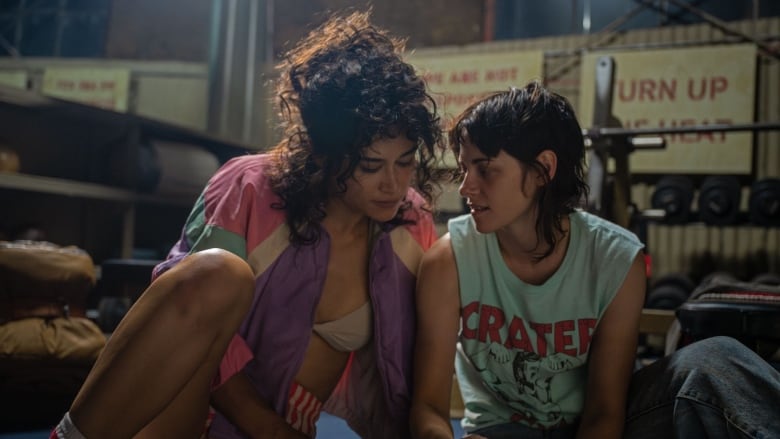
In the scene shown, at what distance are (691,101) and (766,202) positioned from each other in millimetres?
1113

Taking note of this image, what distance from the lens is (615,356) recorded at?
1.62m

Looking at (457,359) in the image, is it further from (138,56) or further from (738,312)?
(138,56)

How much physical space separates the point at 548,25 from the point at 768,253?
3054mm

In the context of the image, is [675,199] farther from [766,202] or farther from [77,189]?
[77,189]

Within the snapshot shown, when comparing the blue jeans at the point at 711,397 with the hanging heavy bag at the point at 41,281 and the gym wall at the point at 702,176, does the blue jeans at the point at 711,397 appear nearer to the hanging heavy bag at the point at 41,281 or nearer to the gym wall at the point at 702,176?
the hanging heavy bag at the point at 41,281

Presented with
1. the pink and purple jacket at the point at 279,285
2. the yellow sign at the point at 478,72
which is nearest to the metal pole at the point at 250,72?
the yellow sign at the point at 478,72

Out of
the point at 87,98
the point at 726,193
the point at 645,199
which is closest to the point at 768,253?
the point at 726,193

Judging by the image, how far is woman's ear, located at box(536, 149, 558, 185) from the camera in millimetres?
1698

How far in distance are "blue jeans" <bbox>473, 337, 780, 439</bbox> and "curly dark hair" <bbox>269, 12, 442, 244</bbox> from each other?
79cm

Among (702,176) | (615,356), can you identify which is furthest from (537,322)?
(702,176)

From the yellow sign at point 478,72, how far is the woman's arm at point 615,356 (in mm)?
5110

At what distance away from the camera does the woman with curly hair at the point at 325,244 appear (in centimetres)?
169

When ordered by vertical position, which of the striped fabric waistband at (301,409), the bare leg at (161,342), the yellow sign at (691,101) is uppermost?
the yellow sign at (691,101)

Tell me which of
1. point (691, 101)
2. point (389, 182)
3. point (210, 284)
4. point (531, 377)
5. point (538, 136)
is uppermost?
point (691, 101)
